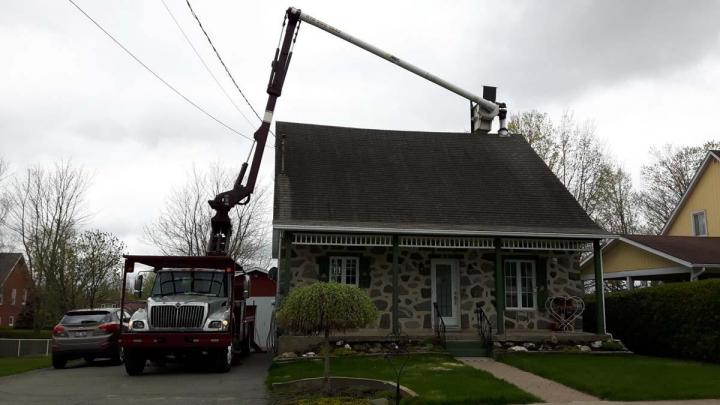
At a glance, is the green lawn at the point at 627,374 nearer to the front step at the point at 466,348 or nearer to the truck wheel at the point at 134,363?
the front step at the point at 466,348

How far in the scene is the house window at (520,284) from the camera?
16.9 metres

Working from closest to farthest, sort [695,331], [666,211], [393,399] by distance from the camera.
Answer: [393,399] → [695,331] → [666,211]

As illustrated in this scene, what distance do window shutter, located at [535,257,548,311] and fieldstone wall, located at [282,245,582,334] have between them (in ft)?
0.30

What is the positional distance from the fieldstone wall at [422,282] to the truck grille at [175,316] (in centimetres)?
415

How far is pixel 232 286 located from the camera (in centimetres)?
1320

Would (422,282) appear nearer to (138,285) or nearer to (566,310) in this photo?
(566,310)

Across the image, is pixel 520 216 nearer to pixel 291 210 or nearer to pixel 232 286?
pixel 291 210

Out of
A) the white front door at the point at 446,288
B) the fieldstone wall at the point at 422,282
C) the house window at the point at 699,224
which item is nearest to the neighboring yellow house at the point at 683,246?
the house window at the point at 699,224

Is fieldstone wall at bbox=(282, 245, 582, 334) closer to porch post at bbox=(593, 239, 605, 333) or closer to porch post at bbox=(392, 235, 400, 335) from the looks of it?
porch post at bbox=(392, 235, 400, 335)

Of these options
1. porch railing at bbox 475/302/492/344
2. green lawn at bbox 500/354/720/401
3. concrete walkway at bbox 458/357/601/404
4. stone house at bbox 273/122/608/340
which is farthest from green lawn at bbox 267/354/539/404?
stone house at bbox 273/122/608/340

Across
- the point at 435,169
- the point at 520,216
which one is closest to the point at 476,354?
the point at 520,216

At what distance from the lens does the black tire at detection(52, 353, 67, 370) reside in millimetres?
14586

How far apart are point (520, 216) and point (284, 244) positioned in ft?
22.2

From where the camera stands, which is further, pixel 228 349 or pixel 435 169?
pixel 435 169
